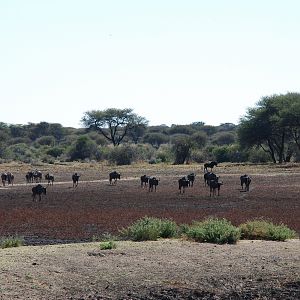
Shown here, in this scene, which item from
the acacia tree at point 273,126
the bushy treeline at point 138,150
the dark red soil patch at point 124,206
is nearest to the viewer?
the dark red soil patch at point 124,206

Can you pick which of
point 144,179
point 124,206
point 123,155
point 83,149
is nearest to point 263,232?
point 124,206

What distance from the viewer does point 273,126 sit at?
8931cm

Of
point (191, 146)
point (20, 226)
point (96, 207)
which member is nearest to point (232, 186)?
point (96, 207)

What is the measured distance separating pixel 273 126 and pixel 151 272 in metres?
76.5

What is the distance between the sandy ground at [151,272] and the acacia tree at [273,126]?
235 ft

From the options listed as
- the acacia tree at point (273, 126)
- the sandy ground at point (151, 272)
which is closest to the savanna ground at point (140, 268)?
the sandy ground at point (151, 272)

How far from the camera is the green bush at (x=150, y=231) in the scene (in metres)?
18.3

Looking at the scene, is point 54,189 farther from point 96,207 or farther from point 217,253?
point 217,253

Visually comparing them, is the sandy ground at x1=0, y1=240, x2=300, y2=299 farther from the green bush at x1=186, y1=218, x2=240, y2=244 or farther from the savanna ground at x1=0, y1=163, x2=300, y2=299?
the green bush at x1=186, y1=218, x2=240, y2=244

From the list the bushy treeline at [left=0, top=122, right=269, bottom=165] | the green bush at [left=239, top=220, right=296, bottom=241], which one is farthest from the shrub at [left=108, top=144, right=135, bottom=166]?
the green bush at [left=239, top=220, right=296, bottom=241]

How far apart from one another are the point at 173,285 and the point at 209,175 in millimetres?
39386

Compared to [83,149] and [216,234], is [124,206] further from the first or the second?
[83,149]

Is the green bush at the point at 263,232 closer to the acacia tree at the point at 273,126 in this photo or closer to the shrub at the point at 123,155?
the acacia tree at the point at 273,126

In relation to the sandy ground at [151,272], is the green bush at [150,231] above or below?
above
